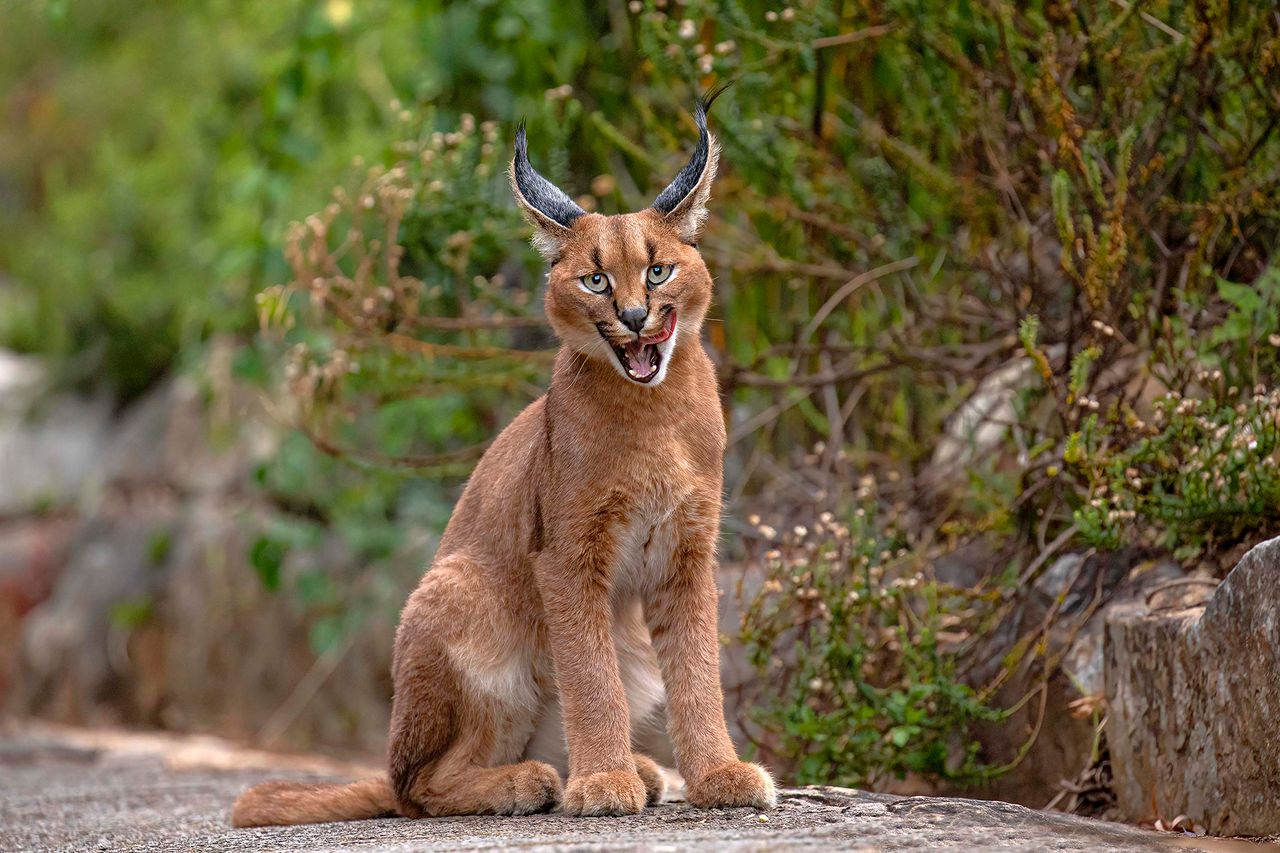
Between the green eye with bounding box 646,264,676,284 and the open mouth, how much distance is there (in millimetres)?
85

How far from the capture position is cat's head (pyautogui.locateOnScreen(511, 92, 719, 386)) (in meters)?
3.54

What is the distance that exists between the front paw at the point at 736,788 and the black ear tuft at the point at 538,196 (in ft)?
4.67

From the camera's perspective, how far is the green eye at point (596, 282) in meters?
3.59

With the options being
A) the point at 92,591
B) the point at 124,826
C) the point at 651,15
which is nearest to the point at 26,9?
the point at 92,591

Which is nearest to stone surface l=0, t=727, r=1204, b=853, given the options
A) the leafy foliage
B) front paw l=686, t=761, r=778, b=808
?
front paw l=686, t=761, r=778, b=808

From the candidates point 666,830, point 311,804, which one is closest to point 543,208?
point 666,830

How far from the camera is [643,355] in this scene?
3.55m

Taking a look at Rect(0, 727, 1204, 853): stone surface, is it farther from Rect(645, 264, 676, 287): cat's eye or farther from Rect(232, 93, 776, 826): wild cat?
Rect(645, 264, 676, 287): cat's eye

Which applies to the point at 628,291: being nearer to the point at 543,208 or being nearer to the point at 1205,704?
the point at 543,208

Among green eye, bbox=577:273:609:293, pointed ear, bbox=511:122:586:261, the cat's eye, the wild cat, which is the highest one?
pointed ear, bbox=511:122:586:261

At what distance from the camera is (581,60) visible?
22.5 feet

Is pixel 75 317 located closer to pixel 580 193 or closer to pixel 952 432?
pixel 580 193

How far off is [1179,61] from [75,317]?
27.3 ft

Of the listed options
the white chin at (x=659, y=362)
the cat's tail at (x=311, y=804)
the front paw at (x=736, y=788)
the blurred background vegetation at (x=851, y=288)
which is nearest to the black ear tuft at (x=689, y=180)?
the white chin at (x=659, y=362)
